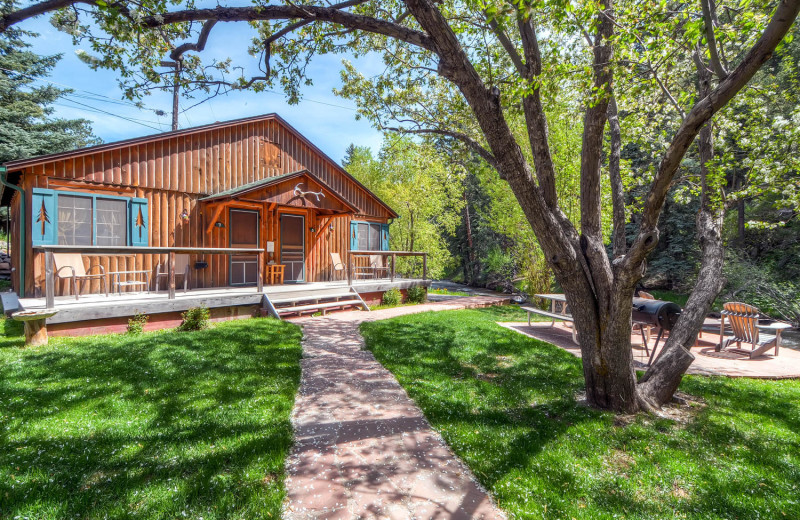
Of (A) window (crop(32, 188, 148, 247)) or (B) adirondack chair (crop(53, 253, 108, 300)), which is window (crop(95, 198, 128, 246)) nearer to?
(A) window (crop(32, 188, 148, 247))

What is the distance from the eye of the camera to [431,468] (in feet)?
9.00

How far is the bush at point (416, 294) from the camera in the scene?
11.8 meters

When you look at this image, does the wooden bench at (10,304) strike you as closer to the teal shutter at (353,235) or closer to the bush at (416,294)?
the teal shutter at (353,235)

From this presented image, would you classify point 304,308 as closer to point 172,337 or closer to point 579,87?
point 172,337

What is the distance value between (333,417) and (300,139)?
34.2 ft

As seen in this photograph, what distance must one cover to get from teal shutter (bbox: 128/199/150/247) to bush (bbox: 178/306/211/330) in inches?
114

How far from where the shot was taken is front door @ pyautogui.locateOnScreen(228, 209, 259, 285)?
9742 millimetres

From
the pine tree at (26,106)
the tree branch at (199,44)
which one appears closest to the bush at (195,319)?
the tree branch at (199,44)

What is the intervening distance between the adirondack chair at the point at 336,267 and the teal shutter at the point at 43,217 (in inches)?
271

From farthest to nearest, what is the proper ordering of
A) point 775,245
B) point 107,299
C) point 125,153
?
1. point 775,245
2. point 125,153
3. point 107,299

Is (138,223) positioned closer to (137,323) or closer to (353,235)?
(137,323)

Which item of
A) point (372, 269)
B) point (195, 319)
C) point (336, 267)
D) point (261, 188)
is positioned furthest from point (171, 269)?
point (372, 269)

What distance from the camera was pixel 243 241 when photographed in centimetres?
995

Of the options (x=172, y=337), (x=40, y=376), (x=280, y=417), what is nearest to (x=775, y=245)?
(x=280, y=417)
